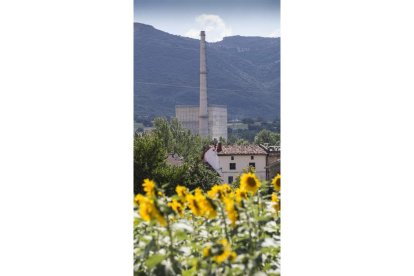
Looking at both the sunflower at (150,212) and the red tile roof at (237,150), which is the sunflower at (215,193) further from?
the red tile roof at (237,150)

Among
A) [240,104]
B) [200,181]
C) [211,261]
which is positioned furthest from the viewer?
[240,104]

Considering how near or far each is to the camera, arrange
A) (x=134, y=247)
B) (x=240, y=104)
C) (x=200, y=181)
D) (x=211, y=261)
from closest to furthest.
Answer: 1. (x=211, y=261)
2. (x=134, y=247)
3. (x=200, y=181)
4. (x=240, y=104)

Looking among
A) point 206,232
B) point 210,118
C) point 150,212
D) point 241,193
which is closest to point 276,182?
point 241,193

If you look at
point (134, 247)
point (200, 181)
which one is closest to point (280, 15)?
point (200, 181)

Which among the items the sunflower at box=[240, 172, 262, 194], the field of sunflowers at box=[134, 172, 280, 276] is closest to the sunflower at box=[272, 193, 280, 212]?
the field of sunflowers at box=[134, 172, 280, 276]

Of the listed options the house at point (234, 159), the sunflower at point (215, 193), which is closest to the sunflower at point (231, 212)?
the sunflower at point (215, 193)
